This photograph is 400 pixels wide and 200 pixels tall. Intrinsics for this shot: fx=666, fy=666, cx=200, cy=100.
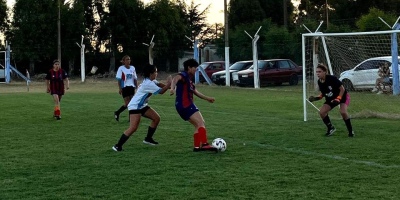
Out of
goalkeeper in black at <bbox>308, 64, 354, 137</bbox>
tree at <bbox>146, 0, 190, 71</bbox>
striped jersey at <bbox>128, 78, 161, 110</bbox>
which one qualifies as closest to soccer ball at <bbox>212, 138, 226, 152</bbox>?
striped jersey at <bbox>128, 78, 161, 110</bbox>

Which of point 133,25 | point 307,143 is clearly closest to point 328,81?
point 307,143

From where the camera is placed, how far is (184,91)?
11.0 m

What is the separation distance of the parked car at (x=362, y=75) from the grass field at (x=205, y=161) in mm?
6332

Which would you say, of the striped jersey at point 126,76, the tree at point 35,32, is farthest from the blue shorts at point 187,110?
the tree at point 35,32

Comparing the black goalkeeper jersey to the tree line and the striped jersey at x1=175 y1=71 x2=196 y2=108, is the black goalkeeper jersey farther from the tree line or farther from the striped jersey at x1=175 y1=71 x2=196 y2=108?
the tree line

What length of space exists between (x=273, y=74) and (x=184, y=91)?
81.8 feet

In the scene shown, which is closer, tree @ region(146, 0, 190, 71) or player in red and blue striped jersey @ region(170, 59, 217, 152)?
player in red and blue striped jersey @ region(170, 59, 217, 152)

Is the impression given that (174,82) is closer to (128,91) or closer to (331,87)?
(331,87)

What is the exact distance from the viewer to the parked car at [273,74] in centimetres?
3538

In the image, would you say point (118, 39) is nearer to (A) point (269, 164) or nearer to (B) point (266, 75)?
(B) point (266, 75)

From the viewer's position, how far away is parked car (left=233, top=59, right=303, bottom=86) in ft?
116

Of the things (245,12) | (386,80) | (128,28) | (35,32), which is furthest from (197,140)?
(245,12)

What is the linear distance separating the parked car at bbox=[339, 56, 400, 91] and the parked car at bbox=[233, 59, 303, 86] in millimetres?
12012

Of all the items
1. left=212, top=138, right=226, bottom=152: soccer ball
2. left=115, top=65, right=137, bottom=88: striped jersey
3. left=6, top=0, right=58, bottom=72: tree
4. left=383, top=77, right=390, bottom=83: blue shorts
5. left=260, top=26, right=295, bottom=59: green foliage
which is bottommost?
left=212, top=138, right=226, bottom=152: soccer ball
